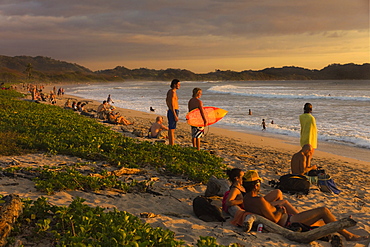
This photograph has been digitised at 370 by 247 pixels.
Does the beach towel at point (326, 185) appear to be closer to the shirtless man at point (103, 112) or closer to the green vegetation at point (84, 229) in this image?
the green vegetation at point (84, 229)

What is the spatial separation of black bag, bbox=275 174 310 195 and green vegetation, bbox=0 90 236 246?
1457 millimetres

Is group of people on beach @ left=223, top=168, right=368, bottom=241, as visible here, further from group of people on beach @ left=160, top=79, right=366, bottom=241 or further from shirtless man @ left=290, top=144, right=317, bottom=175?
shirtless man @ left=290, top=144, right=317, bottom=175

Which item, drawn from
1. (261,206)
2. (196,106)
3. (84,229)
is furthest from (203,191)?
(84,229)

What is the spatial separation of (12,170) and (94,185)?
1754 mm

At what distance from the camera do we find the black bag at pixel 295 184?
22.6 feet

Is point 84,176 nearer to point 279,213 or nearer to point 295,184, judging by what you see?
point 279,213

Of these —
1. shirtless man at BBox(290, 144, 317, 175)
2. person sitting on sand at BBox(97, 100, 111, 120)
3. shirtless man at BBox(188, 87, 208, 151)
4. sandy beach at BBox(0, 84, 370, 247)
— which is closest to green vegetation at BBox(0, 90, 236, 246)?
sandy beach at BBox(0, 84, 370, 247)

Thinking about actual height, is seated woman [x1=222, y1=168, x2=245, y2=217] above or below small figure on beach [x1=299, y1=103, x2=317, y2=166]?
below

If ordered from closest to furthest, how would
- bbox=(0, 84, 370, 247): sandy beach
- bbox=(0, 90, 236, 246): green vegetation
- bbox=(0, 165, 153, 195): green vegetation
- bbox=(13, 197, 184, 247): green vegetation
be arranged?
1. bbox=(13, 197, 184, 247): green vegetation
2. bbox=(0, 90, 236, 246): green vegetation
3. bbox=(0, 84, 370, 247): sandy beach
4. bbox=(0, 165, 153, 195): green vegetation

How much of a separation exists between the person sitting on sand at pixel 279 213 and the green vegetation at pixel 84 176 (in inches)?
61.0

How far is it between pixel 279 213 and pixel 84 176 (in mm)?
3566

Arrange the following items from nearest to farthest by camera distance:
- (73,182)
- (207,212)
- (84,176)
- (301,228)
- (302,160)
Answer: (301,228) → (207,212) → (73,182) → (84,176) → (302,160)

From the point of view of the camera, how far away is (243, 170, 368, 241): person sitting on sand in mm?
4875

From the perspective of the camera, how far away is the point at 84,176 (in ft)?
19.5
